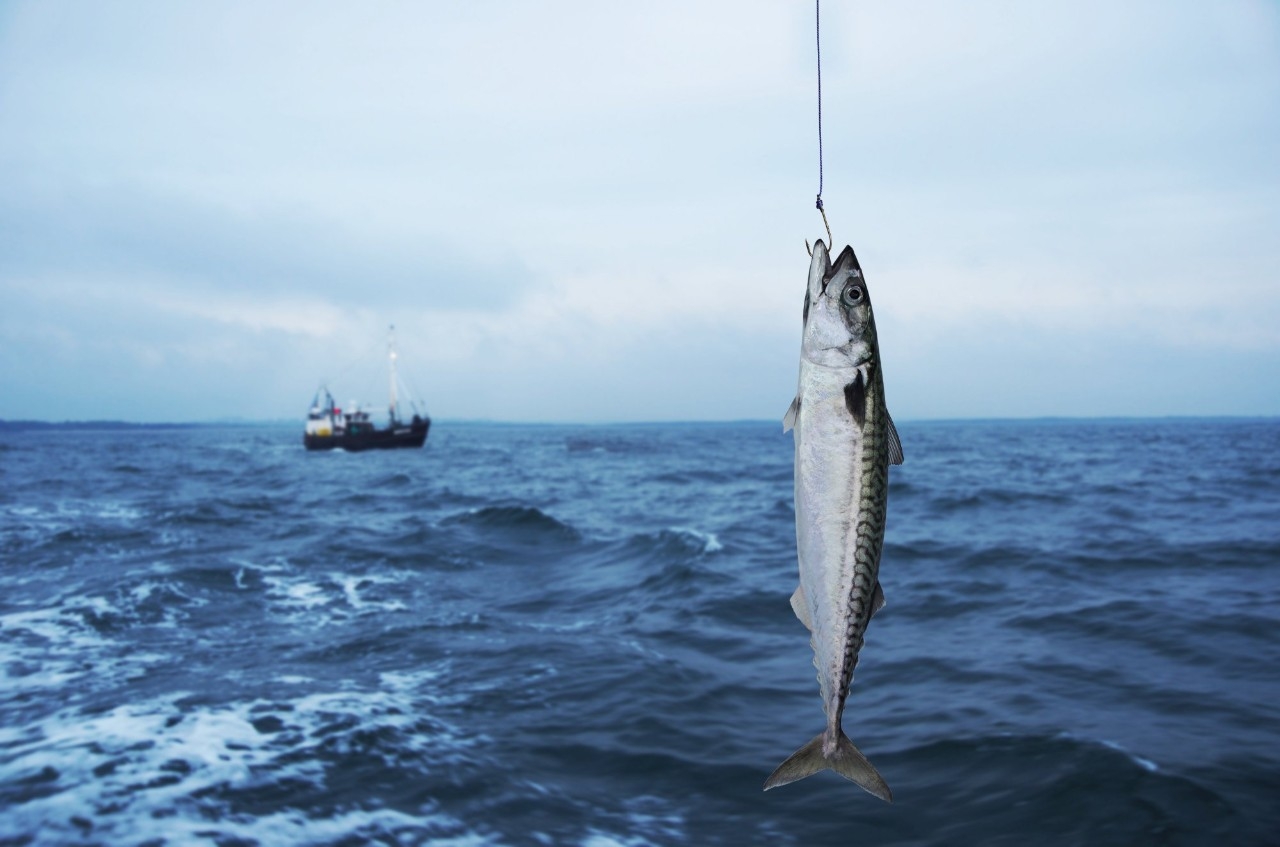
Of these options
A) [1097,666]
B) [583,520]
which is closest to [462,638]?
[1097,666]

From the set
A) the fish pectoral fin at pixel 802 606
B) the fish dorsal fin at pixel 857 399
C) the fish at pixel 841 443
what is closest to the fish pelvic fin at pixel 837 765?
→ the fish at pixel 841 443

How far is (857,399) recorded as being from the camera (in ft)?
9.45

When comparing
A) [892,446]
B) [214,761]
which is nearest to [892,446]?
[892,446]

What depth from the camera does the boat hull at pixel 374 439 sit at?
8200cm

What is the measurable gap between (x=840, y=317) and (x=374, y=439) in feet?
278

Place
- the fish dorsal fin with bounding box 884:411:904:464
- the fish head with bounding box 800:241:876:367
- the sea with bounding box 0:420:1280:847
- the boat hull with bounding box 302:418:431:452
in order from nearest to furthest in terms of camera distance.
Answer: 1. the fish head with bounding box 800:241:876:367
2. the fish dorsal fin with bounding box 884:411:904:464
3. the sea with bounding box 0:420:1280:847
4. the boat hull with bounding box 302:418:431:452

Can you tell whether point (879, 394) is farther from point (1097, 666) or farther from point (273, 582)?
Result: point (273, 582)

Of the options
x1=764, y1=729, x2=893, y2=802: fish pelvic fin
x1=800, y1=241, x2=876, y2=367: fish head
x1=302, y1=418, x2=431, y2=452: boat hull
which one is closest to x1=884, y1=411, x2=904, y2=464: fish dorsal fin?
x1=800, y1=241, x2=876, y2=367: fish head

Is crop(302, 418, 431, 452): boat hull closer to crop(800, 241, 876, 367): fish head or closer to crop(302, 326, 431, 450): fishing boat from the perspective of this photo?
crop(302, 326, 431, 450): fishing boat

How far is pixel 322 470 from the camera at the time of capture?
58438 mm

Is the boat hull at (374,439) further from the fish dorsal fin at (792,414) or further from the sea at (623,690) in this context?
the fish dorsal fin at (792,414)

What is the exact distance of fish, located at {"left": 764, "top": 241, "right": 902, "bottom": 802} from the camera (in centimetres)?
283

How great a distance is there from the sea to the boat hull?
59.7 meters

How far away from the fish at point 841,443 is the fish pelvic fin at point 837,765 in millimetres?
288
